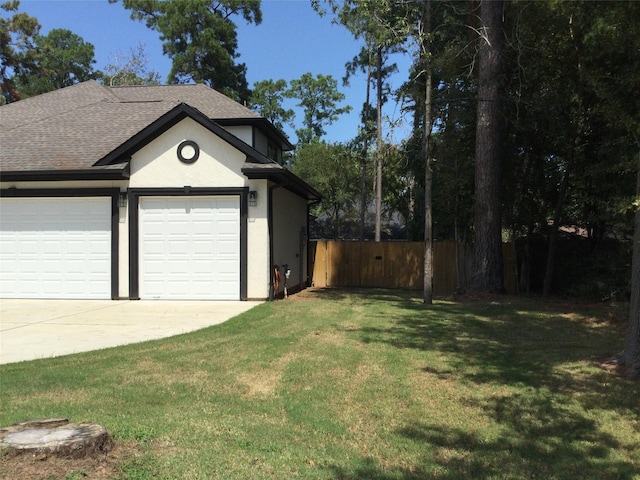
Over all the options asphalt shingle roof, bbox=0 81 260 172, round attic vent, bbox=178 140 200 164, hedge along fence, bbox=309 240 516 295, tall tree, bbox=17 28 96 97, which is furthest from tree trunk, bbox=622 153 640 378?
tall tree, bbox=17 28 96 97

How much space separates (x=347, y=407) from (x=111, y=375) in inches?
110

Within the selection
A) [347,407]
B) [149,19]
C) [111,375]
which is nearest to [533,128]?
[347,407]

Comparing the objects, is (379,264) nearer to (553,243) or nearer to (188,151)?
(553,243)

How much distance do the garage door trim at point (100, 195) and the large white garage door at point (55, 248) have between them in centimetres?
12

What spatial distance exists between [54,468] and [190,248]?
9.49 metres

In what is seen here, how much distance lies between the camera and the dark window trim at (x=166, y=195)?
12.0 metres

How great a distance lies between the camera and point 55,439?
311cm

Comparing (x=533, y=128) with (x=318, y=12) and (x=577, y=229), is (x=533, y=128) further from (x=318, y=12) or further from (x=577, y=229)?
(x=318, y=12)

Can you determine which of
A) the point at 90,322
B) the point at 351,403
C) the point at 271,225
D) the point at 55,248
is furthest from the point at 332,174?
the point at 351,403

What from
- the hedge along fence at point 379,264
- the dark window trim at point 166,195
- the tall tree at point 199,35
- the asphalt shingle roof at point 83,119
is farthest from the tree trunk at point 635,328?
the tall tree at point 199,35

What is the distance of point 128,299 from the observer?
12250 millimetres

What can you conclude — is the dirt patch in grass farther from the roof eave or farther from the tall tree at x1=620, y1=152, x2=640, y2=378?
the roof eave

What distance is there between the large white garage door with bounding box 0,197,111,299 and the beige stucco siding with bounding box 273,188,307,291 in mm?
4288

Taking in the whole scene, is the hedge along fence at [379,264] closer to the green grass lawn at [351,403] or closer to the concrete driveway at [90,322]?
the concrete driveway at [90,322]
